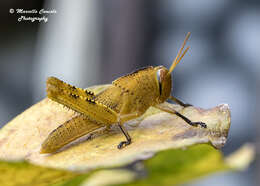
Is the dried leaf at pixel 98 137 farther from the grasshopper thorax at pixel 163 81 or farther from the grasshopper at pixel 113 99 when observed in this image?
the grasshopper thorax at pixel 163 81

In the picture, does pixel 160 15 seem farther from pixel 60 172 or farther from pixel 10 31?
pixel 60 172

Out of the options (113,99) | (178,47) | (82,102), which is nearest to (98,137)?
(82,102)

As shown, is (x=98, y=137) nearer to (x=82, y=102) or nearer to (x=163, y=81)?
(x=82, y=102)

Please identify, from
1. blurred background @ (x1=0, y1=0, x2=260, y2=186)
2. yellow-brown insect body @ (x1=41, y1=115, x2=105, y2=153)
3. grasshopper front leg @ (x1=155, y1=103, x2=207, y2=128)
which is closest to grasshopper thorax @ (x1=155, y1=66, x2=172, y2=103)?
grasshopper front leg @ (x1=155, y1=103, x2=207, y2=128)

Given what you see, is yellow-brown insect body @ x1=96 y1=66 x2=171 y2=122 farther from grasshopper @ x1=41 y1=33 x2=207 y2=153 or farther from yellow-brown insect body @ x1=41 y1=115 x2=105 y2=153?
yellow-brown insect body @ x1=41 y1=115 x2=105 y2=153

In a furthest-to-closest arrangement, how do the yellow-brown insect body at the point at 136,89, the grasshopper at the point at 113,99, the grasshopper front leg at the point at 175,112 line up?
the yellow-brown insect body at the point at 136,89
the grasshopper at the point at 113,99
the grasshopper front leg at the point at 175,112

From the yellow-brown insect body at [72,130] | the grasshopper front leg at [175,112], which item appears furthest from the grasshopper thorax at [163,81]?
the yellow-brown insect body at [72,130]
